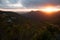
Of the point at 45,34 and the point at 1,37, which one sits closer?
the point at 1,37

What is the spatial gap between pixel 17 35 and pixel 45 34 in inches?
143

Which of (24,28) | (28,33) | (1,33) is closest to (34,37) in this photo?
(28,33)

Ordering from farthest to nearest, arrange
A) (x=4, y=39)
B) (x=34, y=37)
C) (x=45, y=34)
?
(x=45, y=34) → (x=34, y=37) → (x=4, y=39)

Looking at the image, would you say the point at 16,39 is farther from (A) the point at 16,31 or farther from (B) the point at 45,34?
(B) the point at 45,34

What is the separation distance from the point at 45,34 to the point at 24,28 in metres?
2.58

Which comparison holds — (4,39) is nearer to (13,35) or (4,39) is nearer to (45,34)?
(13,35)

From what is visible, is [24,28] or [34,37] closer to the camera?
[34,37]

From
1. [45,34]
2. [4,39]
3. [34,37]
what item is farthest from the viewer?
[45,34]

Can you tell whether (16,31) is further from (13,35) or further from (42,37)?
(42,37)

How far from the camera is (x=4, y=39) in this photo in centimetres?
1805

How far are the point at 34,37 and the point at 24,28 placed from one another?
86.5 inches

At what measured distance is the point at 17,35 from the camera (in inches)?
744

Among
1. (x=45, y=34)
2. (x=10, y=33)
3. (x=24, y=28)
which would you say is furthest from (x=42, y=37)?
(x=10, y=33)

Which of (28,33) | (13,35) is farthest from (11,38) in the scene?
(28,33)
